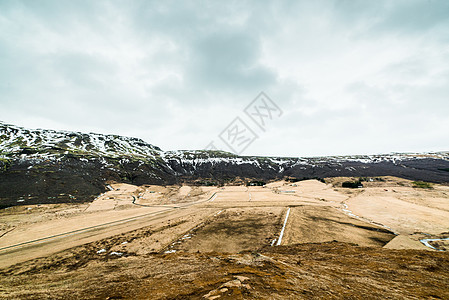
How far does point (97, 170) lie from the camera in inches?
2773

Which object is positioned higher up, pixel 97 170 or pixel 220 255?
pixel 97 170

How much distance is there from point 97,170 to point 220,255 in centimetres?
7838

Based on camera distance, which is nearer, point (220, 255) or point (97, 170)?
point (220, 255)

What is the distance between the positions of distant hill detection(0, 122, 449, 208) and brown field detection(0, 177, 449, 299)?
1256 cm

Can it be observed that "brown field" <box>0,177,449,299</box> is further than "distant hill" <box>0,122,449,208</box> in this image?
No

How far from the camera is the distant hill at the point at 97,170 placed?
148 feet

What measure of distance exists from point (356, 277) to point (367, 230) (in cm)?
1927

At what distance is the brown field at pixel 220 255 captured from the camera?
264 inches

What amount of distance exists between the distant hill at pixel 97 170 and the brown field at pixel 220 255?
494 inches

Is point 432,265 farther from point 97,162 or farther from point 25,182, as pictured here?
point 97,162

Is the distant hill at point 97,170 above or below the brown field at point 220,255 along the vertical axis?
above

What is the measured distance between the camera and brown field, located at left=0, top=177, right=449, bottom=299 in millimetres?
6711

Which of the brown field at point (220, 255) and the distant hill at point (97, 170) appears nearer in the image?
the brown field at point (220, 255)

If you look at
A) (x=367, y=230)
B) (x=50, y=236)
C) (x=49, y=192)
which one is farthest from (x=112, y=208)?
(x=367, y=230)
